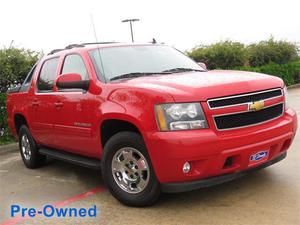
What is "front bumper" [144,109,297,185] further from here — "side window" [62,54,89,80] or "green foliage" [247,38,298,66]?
"green foliage" [247,38,298,66]

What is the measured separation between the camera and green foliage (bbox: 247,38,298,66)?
19922mm

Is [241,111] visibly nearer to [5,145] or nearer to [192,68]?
[192,68]

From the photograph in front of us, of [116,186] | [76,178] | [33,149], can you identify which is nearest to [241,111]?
[116,186]

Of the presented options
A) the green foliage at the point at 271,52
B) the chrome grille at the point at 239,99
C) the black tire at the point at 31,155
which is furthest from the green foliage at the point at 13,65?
the green foliage at the point at 271,52

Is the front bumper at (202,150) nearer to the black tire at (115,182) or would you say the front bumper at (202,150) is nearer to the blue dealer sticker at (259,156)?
the blue dealer sticker at (259,156)

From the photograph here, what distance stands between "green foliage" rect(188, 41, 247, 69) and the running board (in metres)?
12.2

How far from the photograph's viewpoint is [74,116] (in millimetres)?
5566

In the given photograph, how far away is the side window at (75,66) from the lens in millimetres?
5605

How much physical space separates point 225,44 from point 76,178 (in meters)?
13.4

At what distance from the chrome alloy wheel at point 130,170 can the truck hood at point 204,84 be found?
737 mm

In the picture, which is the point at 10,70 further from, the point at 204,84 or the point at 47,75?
the point at 204,84

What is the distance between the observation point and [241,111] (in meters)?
4.50

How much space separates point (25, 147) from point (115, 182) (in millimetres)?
3014

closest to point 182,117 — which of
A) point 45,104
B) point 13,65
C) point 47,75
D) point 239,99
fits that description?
point 239,99
